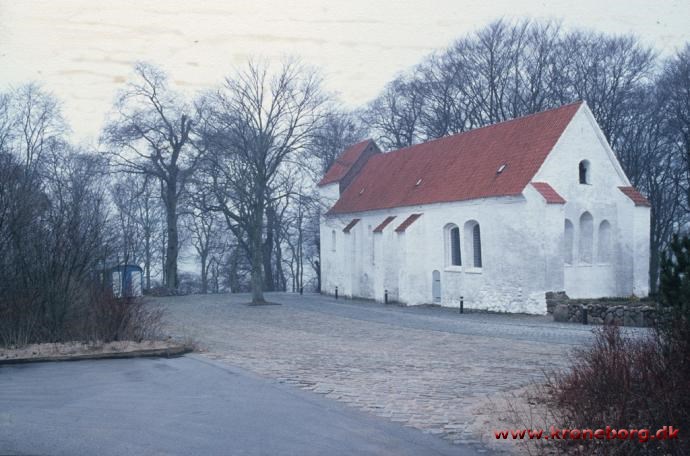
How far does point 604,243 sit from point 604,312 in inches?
341

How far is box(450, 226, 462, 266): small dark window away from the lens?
32344 mm

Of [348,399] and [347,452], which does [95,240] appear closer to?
[348,399]

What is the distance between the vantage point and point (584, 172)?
29.2 meters

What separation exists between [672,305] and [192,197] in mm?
28294

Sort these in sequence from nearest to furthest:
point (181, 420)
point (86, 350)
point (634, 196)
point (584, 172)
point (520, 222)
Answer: point (181, 420) < point (86, 350) < point (520, 222) < point (584, 172) < point (634, 196)

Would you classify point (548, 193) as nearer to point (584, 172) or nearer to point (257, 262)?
point (584, 172)

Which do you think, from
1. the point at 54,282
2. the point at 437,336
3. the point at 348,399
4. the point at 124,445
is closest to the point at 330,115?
the point at 437,336

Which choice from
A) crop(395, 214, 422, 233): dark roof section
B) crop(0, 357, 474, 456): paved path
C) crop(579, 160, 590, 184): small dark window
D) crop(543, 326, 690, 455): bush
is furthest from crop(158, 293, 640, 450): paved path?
crop(579, 160, 590, 184): small dark window

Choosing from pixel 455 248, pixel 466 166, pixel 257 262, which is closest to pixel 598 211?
pixel 466 166

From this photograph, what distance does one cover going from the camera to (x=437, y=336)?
1950 centimetres

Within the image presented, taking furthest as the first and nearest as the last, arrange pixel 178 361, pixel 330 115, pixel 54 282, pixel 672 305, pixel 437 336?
pixel 330 115 → pixel 437 336 → pixel 54 282 → pixel 178 361 → pixel 672 305

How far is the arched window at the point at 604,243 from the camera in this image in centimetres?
2945

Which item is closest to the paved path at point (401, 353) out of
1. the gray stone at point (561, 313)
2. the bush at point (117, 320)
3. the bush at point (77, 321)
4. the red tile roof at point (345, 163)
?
the gray stone at point (561, 313)

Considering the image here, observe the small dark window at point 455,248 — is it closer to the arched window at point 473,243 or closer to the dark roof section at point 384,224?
the arched window at point 473,243
